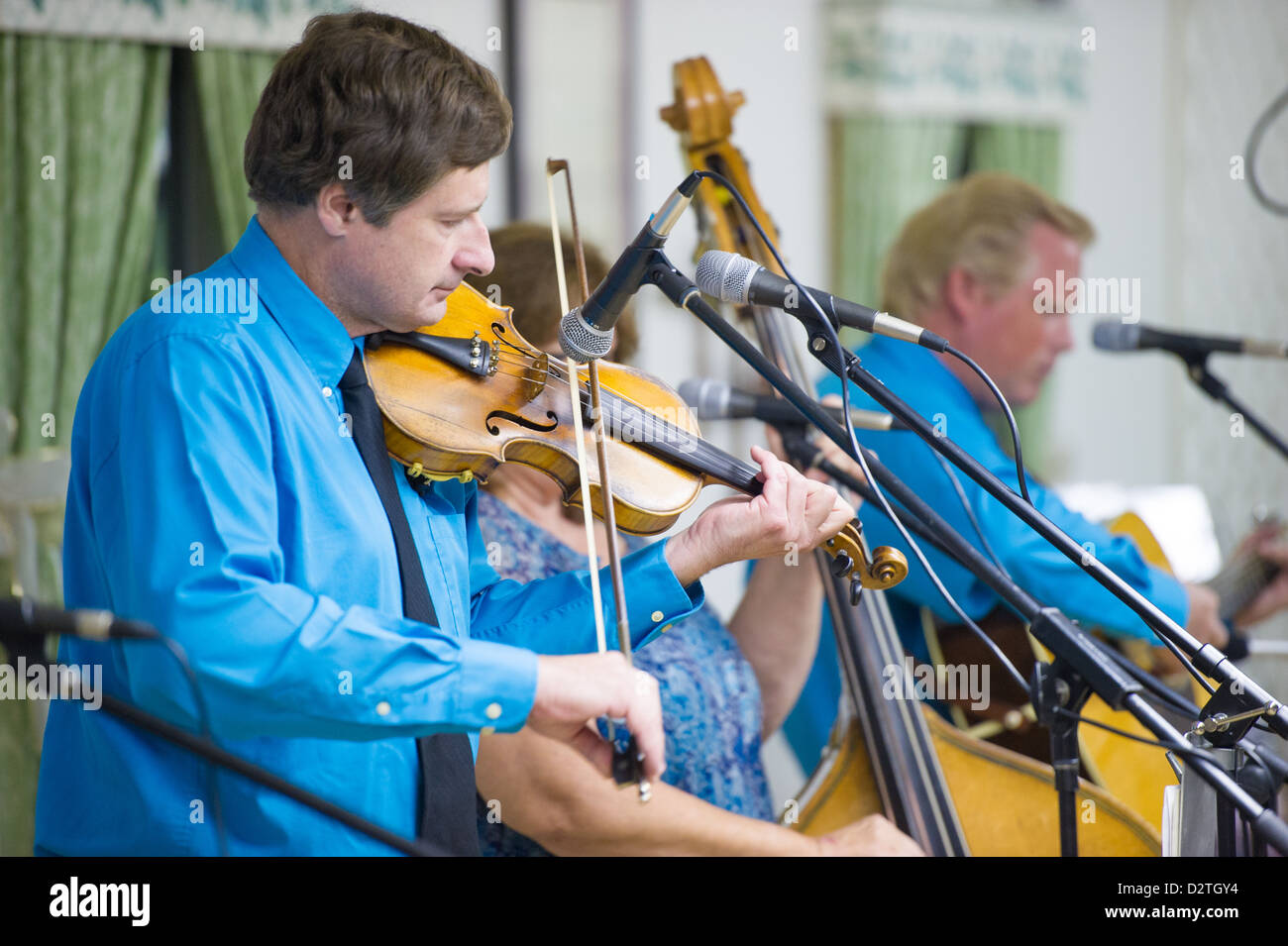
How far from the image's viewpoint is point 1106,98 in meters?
4.68

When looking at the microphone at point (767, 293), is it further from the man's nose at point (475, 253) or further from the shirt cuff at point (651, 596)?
the shirt cuff at point (651, 596)

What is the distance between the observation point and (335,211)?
1230 millimetres

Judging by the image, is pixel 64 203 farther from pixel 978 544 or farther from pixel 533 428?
pixel 978 544

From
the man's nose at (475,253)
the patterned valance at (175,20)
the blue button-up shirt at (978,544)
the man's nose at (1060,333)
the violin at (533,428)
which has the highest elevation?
the patterned valance at (175,20)

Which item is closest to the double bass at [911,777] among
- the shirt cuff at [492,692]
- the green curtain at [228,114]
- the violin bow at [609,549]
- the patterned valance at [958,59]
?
the violin bow at [609,549]

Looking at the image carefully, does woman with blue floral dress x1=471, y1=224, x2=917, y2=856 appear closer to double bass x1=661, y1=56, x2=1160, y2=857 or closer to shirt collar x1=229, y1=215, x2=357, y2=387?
double bass x1=661, y1=56, x2=1160, y2=857

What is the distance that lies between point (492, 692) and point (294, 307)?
0.46 meters

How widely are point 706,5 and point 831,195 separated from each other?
769mm

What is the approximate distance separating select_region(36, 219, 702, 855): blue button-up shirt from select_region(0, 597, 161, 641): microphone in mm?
118

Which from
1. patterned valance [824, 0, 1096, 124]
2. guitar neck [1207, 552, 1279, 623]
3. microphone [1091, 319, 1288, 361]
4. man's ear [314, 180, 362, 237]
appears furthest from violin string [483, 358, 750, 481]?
patterned valance [824, 0, 1096, 124]

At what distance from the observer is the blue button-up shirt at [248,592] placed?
1.04 meters

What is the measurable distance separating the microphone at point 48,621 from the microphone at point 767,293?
659mm

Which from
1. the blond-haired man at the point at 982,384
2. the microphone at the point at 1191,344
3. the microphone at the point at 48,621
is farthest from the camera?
the blond-haired man at the point at 982,384
